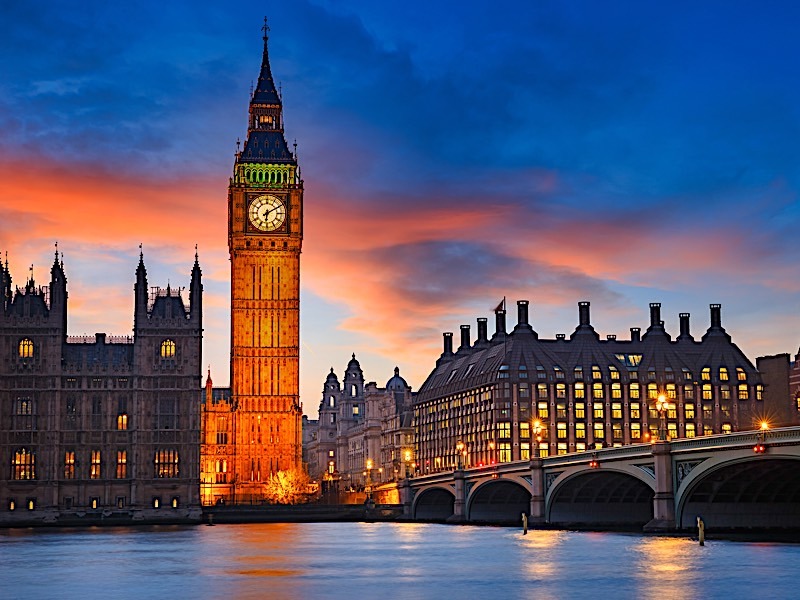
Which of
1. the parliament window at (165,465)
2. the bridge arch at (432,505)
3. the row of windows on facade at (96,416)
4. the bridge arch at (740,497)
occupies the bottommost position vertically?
the bridge arch at (432,505)

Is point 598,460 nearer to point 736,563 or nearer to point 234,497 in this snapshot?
point 736,563

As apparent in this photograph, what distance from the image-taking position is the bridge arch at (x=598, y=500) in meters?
114

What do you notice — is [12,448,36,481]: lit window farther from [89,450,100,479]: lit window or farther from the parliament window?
the parliament window

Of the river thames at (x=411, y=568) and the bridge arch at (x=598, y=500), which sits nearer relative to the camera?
the river thames at (x=411, y=568)

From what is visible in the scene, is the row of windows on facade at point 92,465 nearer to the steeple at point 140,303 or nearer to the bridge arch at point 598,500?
the steeple at point 140,303

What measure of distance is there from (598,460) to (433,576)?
40.6 m

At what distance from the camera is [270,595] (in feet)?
178

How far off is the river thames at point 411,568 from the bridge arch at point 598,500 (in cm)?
920

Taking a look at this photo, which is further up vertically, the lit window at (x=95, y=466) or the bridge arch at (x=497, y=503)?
the lit window at (x=95, y=466)

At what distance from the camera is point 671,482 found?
91812 mm

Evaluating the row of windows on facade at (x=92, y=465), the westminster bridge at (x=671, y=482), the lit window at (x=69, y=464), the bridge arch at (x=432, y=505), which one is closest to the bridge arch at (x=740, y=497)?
the westminster bridge at (x=671, y=482)

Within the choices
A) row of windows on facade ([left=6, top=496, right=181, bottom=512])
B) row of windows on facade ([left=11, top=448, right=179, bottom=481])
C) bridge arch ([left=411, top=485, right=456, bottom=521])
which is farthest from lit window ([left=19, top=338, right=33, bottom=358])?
bridge arch ([left=411, top=485, right=456, bottom=521])

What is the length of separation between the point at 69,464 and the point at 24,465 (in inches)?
210

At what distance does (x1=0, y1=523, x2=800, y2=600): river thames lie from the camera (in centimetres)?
5588
